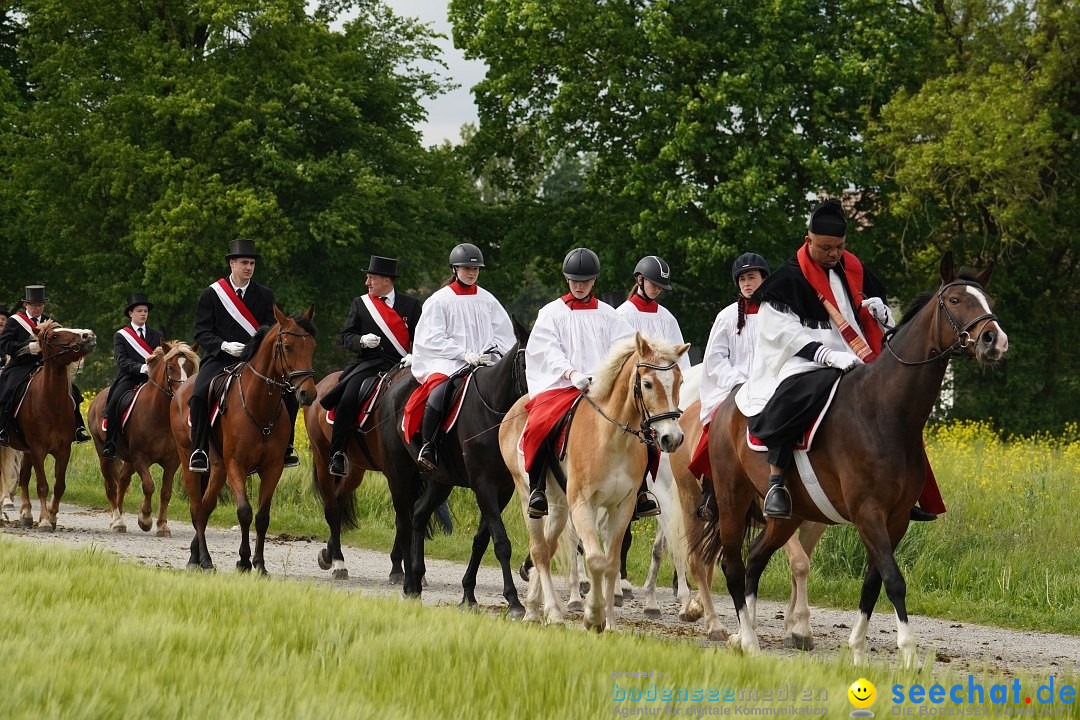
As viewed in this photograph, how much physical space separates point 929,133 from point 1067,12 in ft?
13.2

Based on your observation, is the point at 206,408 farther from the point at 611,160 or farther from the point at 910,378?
the point at 611,160

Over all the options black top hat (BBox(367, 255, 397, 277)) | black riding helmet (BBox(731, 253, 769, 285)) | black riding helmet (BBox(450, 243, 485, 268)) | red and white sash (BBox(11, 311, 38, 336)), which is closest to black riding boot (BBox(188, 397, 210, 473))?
black top hat (BBox(367, 255, 397, 277))

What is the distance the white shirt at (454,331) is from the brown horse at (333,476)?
167 centimetres

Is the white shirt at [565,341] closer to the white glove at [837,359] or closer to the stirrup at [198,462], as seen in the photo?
the white glove at [837,359]

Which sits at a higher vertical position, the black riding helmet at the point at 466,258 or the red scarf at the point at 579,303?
the black riding helmet at the point at 466,258

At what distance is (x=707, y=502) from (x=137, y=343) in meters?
10.6

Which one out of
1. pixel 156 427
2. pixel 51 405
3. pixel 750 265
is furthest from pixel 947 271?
pixel 51 405

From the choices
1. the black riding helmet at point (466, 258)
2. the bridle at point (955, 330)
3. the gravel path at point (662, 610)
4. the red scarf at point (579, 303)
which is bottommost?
the gravel path at point (662, 610)

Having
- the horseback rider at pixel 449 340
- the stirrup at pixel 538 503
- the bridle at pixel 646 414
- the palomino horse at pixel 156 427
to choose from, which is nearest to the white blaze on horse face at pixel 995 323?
the bridle at pixel 646 414

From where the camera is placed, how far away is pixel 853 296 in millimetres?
9281

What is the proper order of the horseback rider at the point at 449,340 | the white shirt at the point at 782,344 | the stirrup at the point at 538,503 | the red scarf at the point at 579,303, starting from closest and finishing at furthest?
the white shirt at the point at 782,344 → the stirrup at the point at 538,503 → the red scarf at the point at 579,303 → the horseback rider at the point at 449,340

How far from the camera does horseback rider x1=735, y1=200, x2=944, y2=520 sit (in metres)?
8.83

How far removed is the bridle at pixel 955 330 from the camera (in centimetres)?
770

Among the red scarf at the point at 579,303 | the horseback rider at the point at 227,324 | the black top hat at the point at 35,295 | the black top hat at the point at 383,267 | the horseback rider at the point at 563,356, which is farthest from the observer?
the black top hat at the point at 35,295
